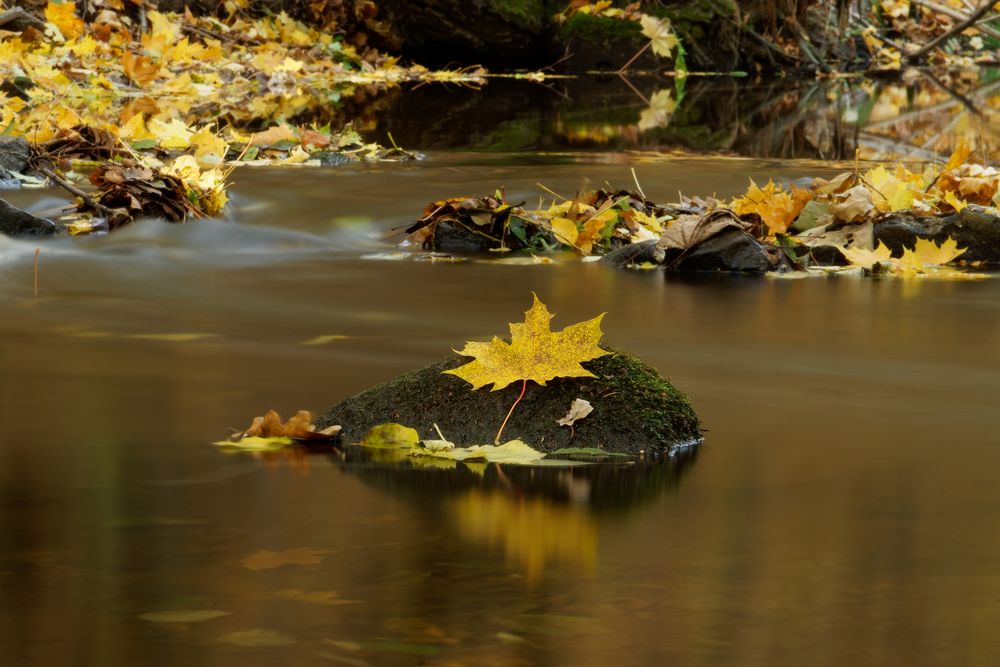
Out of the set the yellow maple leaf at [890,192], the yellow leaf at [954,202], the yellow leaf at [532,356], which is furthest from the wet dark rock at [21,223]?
the yellow leaf at [532,356]

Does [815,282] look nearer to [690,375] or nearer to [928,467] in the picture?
[690,375]

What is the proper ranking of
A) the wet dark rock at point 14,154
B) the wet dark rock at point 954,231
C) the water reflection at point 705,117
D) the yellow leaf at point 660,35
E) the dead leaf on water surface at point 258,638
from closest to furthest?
the dead leaf on water surface at point 258,638, the wet dark rock at point 954,231, the wet dark rock at point 14,154, the water reflection at point 705,117, the yellow leaf at point 660,35

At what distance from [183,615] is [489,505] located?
2.00ft

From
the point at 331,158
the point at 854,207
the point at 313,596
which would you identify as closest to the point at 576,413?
the point at 313,596

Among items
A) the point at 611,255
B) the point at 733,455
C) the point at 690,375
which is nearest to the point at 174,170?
the point at 611,255

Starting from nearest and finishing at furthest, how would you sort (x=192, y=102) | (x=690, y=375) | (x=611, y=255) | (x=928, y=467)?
(x=928, y=467) < (x=690, y=375) < (x=611, y=255) < (x=192, y=102)

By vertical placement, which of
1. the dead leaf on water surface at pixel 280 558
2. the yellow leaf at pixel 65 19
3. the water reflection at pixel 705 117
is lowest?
the dead leaf on water surface at pixel 280 558

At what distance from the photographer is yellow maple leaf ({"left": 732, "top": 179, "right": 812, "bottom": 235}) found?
17.4 feet

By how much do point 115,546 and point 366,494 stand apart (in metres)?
0.41

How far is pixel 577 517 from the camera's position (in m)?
2.19

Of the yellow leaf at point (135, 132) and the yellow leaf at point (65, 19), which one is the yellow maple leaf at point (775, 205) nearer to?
the yellow leaf at point (135, 132)

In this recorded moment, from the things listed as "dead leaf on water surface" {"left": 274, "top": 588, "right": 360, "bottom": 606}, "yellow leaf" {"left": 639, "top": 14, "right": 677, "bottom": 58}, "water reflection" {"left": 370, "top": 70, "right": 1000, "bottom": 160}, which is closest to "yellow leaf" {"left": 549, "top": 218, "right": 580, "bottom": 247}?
"water reflection" {"left": 370, "top": 70, "right": 1000, "bottom": 160}

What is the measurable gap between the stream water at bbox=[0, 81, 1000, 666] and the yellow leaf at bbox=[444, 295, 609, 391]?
0.19m

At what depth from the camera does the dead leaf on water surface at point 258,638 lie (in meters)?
1.65
